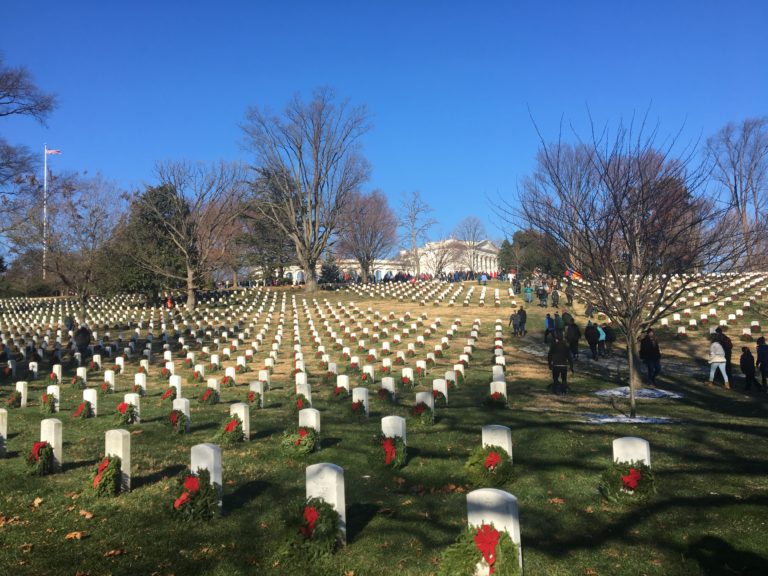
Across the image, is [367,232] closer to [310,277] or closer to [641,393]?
[310,277]

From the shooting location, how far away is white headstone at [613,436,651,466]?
251 inches

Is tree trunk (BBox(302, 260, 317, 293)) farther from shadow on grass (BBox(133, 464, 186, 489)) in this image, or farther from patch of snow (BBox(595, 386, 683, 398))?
shadow on grass (BBox(133, 464, 186, 489))

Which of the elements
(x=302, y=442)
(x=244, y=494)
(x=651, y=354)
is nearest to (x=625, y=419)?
(x=651, y=354)

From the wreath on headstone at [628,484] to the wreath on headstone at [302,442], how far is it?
13.6 ft

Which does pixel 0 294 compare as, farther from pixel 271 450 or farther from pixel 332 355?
pixel 271 450

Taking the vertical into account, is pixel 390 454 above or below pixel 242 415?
below

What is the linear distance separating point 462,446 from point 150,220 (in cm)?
4527

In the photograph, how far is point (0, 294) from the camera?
61594 mm

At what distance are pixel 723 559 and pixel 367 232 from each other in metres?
63.9

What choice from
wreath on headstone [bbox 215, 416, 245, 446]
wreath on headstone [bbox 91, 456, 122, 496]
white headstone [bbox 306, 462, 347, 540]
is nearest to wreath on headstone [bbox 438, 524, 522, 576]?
white headstone [bbox 306, 462, 347, 540]

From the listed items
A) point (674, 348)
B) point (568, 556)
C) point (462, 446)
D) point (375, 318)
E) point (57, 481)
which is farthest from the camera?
point (375, 318)

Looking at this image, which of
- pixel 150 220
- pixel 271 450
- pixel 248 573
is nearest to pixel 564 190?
pixel 271 450

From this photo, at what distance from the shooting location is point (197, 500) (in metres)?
6.17

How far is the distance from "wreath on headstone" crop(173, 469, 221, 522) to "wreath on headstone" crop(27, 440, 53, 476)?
2.98m
